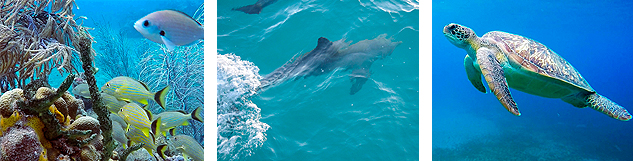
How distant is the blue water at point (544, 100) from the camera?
276 inches

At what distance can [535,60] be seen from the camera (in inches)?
82.7

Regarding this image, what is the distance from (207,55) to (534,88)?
9.01 ft

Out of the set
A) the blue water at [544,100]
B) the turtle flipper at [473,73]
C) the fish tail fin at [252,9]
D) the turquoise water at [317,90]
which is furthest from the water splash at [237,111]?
the blue water at [544,100]

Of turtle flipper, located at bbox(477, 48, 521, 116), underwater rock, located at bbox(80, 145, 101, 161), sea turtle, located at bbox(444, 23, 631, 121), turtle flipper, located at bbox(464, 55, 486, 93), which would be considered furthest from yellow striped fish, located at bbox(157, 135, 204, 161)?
turtle flipper, located at bbox(464, 55, 486, 93)

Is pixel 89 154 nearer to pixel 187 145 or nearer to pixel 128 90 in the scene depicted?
pixel 128 90

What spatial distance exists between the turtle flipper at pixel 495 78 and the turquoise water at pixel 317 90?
667 millimetres

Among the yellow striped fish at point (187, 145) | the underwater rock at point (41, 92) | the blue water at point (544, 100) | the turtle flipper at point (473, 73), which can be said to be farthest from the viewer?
the blue water at point (544, 100)

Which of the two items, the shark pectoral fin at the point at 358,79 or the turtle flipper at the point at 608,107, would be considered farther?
the shark pectoral fin at the point at 358,79

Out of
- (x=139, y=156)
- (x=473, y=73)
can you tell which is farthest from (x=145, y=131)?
(x=473, y=73)

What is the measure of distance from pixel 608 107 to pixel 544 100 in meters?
11.5

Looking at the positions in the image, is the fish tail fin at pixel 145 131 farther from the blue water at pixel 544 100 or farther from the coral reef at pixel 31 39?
the blue water at pixel 544 100

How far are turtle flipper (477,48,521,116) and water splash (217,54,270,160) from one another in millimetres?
1821

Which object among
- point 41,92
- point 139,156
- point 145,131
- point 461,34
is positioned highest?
point 461,34

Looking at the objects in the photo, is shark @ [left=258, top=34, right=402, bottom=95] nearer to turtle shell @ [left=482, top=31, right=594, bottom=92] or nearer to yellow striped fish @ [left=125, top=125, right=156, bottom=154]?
turtle shell @ [left=482, top=31, right=594, bottom=92]
